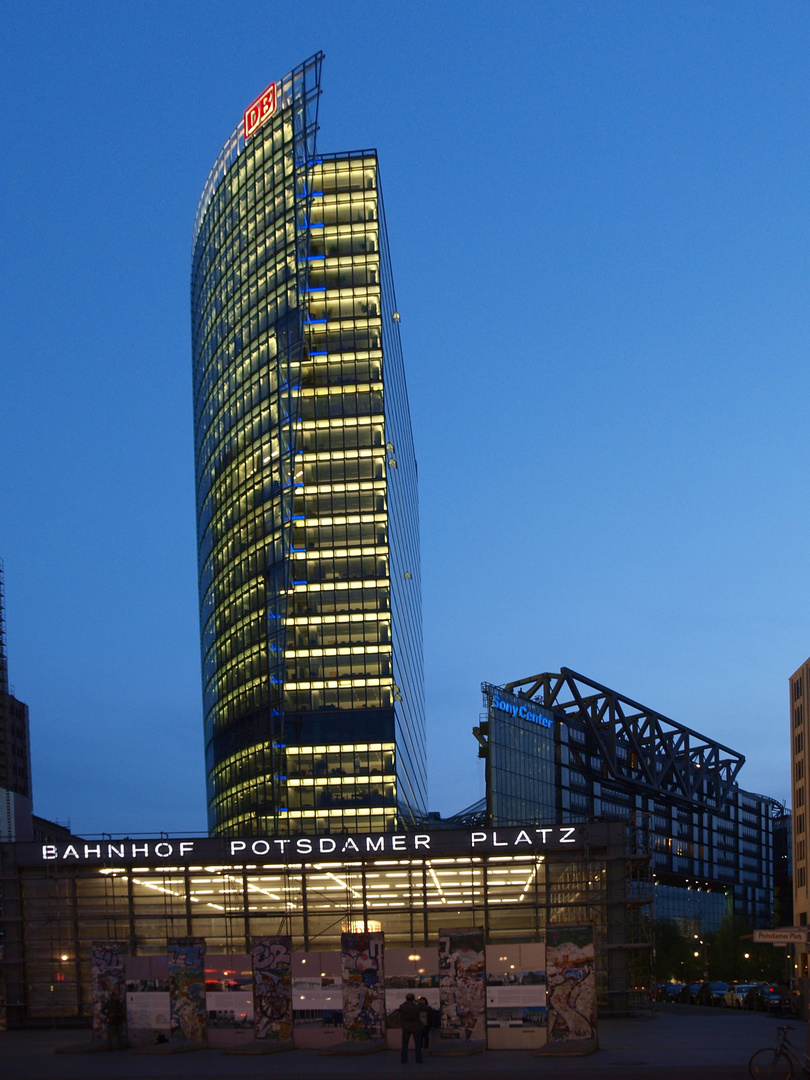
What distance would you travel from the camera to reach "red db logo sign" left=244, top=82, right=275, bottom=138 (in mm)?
128750

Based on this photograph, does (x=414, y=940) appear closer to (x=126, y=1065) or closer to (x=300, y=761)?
(x=126, y=1065)

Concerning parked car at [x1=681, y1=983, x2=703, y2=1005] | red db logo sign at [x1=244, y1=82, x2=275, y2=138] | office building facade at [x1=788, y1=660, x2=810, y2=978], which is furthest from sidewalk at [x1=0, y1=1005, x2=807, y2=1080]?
red db logo sign at [x1=244, y1=82, x2=275, y2=138]

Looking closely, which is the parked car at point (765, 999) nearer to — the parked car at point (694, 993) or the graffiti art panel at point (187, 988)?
the parked car at point (694, 993)

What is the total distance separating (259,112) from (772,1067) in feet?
393

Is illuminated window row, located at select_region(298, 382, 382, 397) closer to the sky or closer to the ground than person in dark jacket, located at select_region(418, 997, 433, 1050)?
closer to the sky

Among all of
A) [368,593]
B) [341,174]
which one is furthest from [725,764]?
[341,174]

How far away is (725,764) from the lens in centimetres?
19512

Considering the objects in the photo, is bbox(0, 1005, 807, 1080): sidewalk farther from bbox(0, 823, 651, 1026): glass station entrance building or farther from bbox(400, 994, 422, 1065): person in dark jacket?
bbox(0, 823, 651, 1026): glass station entrance building

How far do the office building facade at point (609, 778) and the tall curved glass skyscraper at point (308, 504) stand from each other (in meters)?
11.1

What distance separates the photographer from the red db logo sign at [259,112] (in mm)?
128750

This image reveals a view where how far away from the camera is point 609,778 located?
158 metres

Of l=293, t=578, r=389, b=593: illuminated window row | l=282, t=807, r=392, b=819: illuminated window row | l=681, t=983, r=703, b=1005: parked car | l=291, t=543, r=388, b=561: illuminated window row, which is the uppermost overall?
l=291, t=543, r=388, b=561: illuminated window row

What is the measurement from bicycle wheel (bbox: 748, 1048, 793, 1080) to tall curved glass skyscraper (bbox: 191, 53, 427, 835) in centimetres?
8535

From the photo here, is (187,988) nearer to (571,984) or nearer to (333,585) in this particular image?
(571,984)
